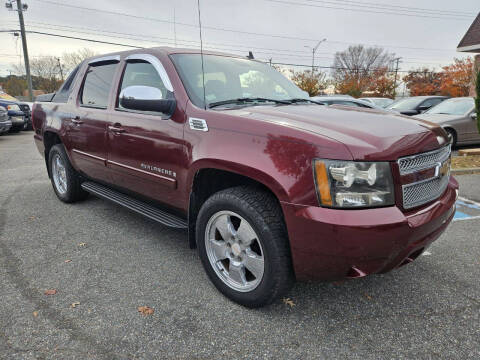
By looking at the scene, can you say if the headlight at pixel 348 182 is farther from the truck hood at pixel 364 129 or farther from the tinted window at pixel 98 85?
the tinted window at pixel 98 85

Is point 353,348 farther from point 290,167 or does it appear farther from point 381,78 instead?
point 381,78

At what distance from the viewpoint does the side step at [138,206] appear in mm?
2982

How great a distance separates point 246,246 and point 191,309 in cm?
60

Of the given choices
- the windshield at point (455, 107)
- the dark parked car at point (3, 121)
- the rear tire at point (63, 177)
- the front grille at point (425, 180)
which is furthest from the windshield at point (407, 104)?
the dark parked car at point (3, 121)

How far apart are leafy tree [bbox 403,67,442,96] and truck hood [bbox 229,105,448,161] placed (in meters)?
42.2

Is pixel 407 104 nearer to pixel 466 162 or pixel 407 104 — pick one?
pixel 407 104

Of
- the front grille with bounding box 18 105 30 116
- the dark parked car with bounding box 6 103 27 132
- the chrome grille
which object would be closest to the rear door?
the chrome grille

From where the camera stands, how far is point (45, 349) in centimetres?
210

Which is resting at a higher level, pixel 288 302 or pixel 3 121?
pixel 3 121

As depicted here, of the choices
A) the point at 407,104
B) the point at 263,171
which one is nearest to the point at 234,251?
the point at 263,171

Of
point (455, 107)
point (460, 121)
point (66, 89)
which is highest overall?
point (66, 89)

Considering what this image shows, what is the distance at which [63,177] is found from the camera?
494cm

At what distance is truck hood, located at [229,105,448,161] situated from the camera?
201 cm

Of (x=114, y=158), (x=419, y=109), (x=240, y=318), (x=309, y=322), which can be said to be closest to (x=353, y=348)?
(x=309, y=322)
